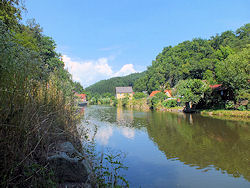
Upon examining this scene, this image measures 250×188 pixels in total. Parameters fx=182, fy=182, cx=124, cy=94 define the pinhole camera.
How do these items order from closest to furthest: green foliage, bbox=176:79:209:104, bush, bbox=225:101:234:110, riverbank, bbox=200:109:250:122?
riverbank, bbox=200:109:250:122 → bush, bbox=225:101:234:110 → green foliage, bbox=176:79:209:104

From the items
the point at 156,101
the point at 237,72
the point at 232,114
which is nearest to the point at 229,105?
the point at 232,114

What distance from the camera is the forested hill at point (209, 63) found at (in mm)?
21672

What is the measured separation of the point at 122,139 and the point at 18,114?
31.2 feet

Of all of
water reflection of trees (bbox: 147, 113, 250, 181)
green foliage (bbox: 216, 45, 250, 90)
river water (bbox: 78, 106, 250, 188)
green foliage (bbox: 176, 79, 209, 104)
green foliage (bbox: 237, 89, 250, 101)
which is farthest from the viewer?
green foliage (bbox: 176, 79, 209, 104)

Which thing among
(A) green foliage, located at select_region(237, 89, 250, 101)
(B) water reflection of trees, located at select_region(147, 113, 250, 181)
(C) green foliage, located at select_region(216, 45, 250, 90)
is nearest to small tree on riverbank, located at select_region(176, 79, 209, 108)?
(C) green foliage, located at select_region(216, 45, 250, 90)

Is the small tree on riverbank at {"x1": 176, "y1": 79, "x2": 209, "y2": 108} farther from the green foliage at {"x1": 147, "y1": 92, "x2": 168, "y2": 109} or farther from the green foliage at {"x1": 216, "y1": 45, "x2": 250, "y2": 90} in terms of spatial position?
the green foliage at {"x1": 147, "y1": 92, "x2": 168, "y2": 109}

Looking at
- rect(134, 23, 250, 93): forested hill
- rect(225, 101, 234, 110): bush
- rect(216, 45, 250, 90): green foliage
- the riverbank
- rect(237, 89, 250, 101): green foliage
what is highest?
rect(134, 23, 250, 93): forested hill

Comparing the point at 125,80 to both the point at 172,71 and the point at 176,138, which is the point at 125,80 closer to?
the point at 172,71

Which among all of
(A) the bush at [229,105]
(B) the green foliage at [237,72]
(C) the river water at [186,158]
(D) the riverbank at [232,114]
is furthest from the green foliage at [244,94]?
(C) the river water at [186,158]

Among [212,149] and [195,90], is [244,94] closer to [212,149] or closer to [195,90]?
[195,90]

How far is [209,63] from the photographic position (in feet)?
134

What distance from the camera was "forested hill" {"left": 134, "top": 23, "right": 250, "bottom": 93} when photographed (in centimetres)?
2167

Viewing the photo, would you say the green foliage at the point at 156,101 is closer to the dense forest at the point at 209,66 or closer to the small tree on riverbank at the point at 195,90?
the dense forest at the point at 209,66

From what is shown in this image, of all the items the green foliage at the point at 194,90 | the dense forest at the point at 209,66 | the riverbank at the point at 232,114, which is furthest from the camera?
the green foliage at the point at 194,90
